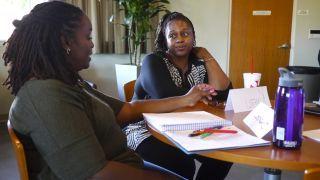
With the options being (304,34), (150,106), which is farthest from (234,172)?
(304,34)

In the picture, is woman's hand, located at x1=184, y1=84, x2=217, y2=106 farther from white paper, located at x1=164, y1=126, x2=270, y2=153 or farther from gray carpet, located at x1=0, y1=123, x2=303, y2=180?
gray carpet, located at x1=0, y1=123, x2=303, y2=180

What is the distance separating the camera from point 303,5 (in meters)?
4.77

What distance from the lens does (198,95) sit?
4.95 ft

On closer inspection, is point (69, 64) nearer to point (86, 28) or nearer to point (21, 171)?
point (86, 28)

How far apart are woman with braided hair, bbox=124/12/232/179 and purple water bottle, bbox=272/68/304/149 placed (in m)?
0.66

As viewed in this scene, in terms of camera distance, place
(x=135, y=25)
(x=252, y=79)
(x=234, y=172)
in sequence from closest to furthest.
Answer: (x=252, y=79)
(x=234, y=172)
(x=135, y=25)

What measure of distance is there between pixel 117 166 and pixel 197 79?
3.24 feet

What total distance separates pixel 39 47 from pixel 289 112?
2.32 feet

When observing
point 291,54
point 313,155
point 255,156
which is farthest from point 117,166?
point 291,54

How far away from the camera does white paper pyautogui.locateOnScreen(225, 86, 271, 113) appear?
1445 millimetres

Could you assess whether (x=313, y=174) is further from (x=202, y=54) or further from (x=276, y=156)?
(x=202, y=54)

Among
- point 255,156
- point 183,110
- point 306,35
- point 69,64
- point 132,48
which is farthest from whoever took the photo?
point 306,35

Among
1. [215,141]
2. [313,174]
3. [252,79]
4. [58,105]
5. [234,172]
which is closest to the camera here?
[313,174]

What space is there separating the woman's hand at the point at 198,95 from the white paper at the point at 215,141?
1.30 feet
